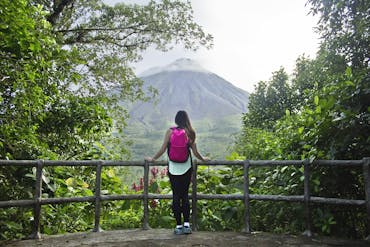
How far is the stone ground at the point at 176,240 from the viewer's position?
4.66 m

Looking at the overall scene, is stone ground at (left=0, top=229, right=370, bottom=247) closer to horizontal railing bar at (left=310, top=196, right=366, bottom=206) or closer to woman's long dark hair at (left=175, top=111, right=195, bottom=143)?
horizontal railing bar at (left=310, top=196, right=366, bottom=206)

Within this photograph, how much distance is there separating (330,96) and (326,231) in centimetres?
182

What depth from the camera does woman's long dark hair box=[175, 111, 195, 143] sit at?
16.9ft

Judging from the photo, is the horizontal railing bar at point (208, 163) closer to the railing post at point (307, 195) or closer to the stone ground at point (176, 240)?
the railing post at point (307, 195)

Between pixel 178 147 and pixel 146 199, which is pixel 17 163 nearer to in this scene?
pixel 146 199

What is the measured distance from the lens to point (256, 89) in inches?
987

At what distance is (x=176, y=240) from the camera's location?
4.86 metres

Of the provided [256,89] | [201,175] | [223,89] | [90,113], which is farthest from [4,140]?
[223,89]

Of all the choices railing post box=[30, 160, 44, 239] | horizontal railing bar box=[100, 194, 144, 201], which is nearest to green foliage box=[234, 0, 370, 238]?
horizontal railing bar box=[100, 194, 144, 201]

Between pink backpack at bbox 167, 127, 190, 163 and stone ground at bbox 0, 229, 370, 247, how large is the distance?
41.8 inches

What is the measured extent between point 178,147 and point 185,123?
35 cm

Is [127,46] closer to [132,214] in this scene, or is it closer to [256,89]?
[132,214]

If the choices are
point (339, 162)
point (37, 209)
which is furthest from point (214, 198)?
point (37, 209)

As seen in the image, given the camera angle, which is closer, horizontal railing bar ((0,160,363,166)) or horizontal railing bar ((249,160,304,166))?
horizontal railing bar ((0,160,363,166))
